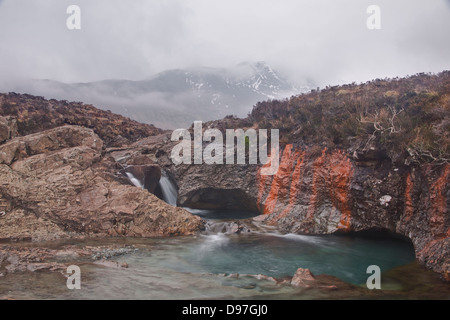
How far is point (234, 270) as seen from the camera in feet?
27.4

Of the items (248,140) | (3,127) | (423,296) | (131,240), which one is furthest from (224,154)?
(423,296)

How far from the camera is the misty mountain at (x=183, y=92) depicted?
313 ft

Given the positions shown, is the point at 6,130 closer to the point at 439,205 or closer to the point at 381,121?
the point at 381,121

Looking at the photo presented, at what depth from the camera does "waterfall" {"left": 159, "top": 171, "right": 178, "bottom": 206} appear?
682 inches

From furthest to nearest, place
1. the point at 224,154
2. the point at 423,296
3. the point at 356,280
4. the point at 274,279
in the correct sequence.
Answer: the point at 224,154 → the point at 356,280 → the point at 274,279 → the point at 423,296

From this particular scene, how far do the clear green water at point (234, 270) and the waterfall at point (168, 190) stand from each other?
5.70 meters

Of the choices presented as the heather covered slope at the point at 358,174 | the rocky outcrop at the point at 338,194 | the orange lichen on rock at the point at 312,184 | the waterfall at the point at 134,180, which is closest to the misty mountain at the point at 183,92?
the waterfall at the point at 134,180

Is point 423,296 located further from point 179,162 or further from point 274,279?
point 179,162

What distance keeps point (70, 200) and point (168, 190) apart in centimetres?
634

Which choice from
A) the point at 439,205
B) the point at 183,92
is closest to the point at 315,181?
the point at 439,205

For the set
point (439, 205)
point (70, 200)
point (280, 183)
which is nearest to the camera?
point (439, 205)

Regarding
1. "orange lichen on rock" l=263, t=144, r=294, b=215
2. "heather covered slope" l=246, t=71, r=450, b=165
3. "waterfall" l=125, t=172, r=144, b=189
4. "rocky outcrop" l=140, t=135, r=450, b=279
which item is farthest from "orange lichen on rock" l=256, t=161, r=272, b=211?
"waterfall" l=125, t=172, r=144, b=189

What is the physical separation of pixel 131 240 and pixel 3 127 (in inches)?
347

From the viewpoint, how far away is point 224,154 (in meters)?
16.9
